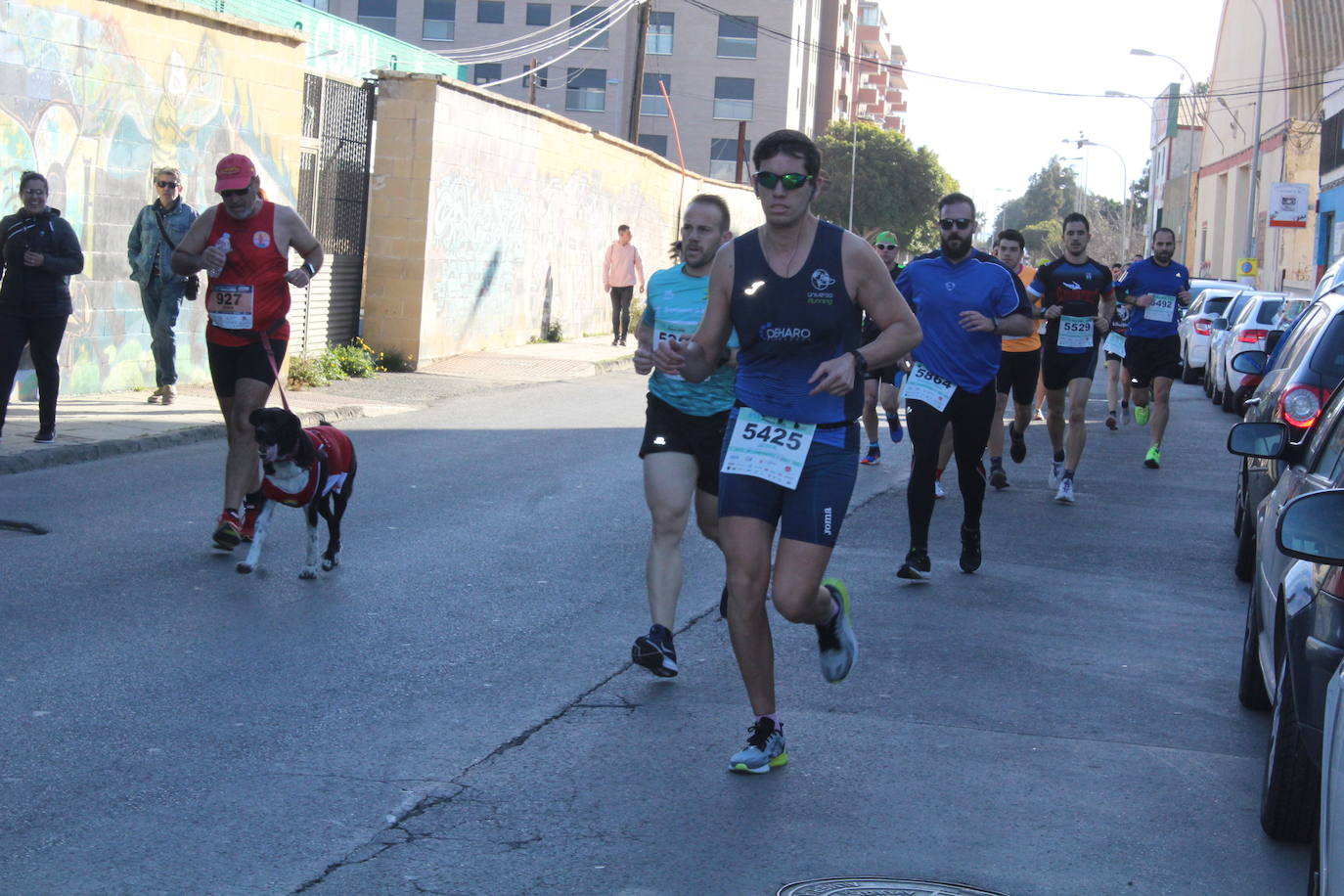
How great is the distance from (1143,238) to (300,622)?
89.1 meters

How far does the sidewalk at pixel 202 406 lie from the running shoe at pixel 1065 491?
6.47m

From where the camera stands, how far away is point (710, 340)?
5.37m

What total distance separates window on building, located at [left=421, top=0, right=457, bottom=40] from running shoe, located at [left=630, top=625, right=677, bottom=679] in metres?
70.8

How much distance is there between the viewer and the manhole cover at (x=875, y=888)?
421 cm

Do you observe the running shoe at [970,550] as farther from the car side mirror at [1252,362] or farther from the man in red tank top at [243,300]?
the man in red tank top at [243,300]

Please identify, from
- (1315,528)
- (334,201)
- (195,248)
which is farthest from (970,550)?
(334,201)

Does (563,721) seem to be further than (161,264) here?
No

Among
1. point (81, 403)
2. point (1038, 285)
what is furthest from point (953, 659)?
point (81, 403)

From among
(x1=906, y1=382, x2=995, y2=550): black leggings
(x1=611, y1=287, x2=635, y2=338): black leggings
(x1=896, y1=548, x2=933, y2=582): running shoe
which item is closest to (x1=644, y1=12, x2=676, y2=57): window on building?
(x1=611, y1=287, x2=635, y2=338): black leggings

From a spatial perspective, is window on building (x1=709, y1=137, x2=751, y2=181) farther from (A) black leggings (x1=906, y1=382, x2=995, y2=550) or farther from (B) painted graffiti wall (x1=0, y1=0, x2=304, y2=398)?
(A) black leggings (x1=906, y1=382, x2=995, y2=550)

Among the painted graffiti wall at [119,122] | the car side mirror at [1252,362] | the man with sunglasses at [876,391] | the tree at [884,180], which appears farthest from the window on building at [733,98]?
the car side mirror at [1252,362]

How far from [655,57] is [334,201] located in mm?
58025

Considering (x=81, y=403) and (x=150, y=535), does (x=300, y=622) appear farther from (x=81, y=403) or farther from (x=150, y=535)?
(x=81, y=403)

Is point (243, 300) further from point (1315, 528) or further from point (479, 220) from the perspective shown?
point (479, 220)
